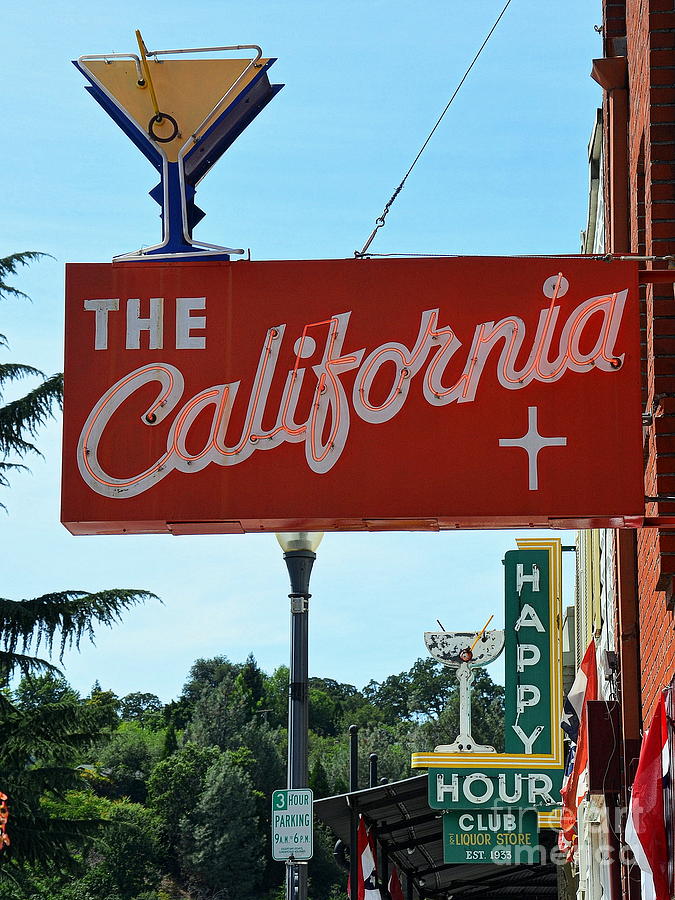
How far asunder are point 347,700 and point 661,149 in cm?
13508

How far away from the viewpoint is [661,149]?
746 cm

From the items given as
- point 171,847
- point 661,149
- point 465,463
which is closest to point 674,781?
point 465,463

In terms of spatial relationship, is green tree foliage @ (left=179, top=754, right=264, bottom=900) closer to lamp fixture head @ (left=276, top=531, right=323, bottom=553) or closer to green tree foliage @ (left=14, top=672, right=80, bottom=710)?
green tree foliage @ (left=14, top=672, right=80, bottom=710)

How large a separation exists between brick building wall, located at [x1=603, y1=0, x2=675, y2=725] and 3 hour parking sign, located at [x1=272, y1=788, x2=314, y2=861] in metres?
2.69

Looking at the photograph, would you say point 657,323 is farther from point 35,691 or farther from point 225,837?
point 225,837

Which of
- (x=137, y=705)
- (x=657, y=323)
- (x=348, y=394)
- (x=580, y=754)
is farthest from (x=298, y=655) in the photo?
(x=137, y=705)

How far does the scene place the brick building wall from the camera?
6824 millimetres

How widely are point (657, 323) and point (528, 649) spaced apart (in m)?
13.0

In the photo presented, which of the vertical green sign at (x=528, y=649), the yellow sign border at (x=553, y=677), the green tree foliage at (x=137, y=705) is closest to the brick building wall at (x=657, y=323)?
the yellow sign border at (x=553, y=677)

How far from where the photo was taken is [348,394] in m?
5.91

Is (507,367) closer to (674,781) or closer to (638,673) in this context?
(674,781)

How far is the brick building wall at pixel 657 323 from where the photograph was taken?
6.82 metres

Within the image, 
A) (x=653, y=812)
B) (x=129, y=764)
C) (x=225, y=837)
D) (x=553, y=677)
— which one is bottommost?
(x=225, y=837)

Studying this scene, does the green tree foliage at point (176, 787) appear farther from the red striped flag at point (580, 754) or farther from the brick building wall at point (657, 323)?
the brick building wall at point (657, 323)
